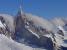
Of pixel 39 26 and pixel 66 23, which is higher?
pixel 66 23

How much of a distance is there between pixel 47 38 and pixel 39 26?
1.38 metres

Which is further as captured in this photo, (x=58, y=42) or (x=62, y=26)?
(x=62, y=26)

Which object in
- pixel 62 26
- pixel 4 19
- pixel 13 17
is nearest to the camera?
pixel 4 19

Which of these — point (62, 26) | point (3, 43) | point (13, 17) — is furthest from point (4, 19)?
point (62, 26)

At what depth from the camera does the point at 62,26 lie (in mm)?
23641

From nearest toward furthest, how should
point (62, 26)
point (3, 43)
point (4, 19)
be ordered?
point (3, 43)
point (4, 19)
point (62, 26)

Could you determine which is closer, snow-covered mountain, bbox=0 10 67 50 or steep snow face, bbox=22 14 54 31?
snow-covered mountain, bbox=0 10 67 50

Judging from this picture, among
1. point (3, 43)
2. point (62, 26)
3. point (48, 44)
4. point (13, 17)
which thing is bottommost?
point (3, 43)

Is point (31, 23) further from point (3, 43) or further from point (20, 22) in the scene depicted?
point (3, 43)

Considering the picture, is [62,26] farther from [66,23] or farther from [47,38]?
[47,38]

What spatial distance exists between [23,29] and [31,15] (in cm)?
123

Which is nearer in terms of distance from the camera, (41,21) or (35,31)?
(41,21)

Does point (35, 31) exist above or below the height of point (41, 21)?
below

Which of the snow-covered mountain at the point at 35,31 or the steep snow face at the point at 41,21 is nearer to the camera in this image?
the snow-covered mountain at the point at 35,31
